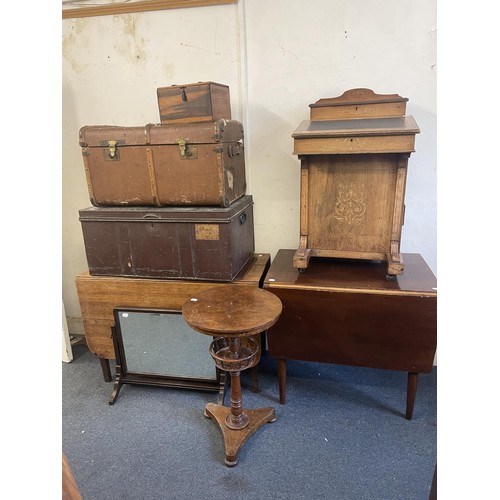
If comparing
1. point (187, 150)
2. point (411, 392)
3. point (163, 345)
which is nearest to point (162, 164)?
Result: point (187, 150)

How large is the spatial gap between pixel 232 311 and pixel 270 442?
2.23ft

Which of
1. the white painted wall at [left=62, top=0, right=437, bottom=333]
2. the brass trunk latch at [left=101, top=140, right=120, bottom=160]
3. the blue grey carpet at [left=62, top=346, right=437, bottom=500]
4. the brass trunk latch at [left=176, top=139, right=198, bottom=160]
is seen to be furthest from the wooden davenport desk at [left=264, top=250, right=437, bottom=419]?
the brass trunk latch at [left=101, top=140, right=120, bottom=160]

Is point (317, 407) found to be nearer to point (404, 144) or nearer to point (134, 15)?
point (404, 144)

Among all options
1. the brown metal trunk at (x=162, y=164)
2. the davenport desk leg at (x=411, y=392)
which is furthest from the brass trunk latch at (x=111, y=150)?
the davenport desk leg at (x=411, y=392)

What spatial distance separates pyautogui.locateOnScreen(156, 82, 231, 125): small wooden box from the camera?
1.78 m

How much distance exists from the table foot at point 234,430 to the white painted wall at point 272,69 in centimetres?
94

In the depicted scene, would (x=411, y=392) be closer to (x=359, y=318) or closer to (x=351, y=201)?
(x=359, y=318)

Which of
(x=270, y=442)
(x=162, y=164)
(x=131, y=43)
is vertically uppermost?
(x=131, y=43)

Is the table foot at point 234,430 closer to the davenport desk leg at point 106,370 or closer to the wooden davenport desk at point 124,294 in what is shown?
the wooden davenport desk at point 124,294

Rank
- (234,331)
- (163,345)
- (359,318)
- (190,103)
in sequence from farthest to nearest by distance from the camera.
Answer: (163,345)
(190,103)
(359,318)
(234,331)

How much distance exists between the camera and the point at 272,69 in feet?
6.61

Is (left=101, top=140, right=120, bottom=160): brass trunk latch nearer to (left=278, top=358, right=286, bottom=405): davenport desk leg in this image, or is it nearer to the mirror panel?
the mirror panel

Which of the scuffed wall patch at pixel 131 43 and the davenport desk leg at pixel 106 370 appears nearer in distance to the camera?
the scuffed wall patch at pixel 131 43

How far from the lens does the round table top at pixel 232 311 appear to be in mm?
1457
